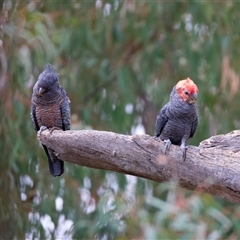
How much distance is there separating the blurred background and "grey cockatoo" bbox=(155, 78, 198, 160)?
3.02 ft

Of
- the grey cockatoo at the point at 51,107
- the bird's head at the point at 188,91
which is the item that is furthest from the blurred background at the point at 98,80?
the bird's head at the point at 188,91

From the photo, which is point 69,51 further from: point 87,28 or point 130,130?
point 130,130

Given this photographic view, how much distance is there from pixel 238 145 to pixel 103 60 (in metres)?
2.57

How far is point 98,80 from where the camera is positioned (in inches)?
231

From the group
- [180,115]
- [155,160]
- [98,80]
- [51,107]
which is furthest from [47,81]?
[98,80]

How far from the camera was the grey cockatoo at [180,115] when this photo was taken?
3.65m

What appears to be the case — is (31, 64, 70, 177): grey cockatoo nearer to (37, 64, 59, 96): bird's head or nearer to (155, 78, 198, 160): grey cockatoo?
(37, 64, 59, 96): bird's head

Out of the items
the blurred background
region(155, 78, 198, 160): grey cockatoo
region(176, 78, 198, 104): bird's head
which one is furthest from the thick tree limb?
the blurred background

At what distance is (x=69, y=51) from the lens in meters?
5.77

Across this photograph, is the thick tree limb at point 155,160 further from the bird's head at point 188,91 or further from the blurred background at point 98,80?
the blurred background at point 98,80

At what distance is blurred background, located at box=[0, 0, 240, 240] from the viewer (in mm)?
4953

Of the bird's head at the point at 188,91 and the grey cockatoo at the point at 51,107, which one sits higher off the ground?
the bird's head at the point at 188,91

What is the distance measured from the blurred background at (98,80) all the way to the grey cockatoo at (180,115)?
92 centimetres

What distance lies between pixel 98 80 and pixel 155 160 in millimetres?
2628
